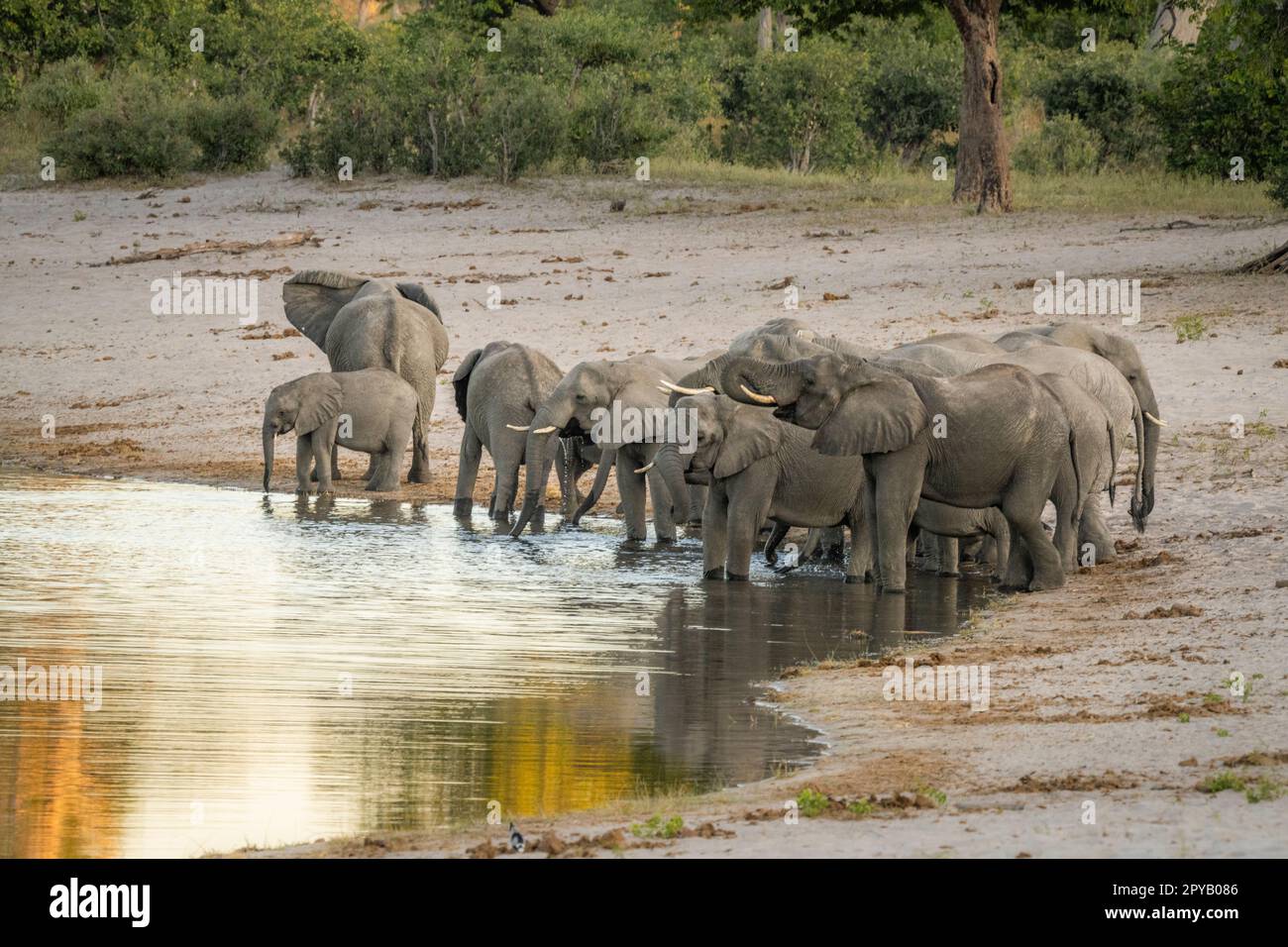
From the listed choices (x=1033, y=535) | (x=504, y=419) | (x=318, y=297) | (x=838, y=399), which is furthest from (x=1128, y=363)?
(x=318, y=297)

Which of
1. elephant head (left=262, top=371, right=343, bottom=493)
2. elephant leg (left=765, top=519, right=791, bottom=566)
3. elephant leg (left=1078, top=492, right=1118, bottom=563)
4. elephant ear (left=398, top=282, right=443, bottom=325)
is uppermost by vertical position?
elephant ear (left=398, top=282, right=443, bottom=325)

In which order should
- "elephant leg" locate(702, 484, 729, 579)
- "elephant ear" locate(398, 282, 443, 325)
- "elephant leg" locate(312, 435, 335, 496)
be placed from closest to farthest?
1. "elephant leg" locate(702, 484, 729, 579)
2. "elephant leg" locate(312, 435, 335, 496)
3. "elephant ear" locate(398, 282, 443, 325)

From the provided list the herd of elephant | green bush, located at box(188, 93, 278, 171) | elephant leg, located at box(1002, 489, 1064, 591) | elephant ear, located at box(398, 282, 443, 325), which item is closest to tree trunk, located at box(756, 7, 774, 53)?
green bush, located at box(188, 93, 278, 171)

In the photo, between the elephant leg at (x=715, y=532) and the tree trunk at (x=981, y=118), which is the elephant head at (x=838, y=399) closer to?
the elephant leg at (x=715, y=532)

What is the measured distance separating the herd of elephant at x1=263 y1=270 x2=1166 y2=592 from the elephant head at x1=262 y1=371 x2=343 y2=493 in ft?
0.05

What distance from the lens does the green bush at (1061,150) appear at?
31.2 m

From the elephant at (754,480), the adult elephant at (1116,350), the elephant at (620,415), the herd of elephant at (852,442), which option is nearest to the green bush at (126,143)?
the herd of elephant at (852,442)

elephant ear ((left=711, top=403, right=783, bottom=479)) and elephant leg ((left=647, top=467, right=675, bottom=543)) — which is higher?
elephant ear ((left=711, top=403, right=783, bottom=479))

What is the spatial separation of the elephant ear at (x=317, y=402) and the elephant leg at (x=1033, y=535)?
561 cm

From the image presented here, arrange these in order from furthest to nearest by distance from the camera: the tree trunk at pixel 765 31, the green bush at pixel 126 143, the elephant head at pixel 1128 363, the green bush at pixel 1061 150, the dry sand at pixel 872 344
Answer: the tree trunk at pixel 765 31 < the green bush at pixel 1061 150 < the green bush at pixel 126 143 < the elephant head at pixel 1128 363 < the dry sand at pixel 872 344

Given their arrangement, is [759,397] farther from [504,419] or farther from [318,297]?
[318,297]

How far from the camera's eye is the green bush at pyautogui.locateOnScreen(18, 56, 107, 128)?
3406 centimetres

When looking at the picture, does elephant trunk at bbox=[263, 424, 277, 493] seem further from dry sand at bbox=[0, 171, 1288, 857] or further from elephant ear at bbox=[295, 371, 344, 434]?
dry sand at bbox=[0, 171, 1288, 857]

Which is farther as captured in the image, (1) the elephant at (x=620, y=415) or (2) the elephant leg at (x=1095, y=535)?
(1) the elephant at (x=620, y=415)
